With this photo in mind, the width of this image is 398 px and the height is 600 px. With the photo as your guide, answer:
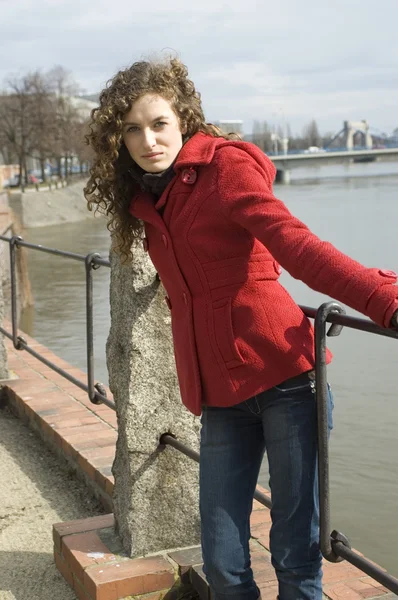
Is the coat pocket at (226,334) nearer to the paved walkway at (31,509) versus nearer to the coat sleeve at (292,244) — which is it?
the coat sleeve at (292,244)

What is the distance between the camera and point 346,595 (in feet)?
8.81

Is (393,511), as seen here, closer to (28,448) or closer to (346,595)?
(28,448)

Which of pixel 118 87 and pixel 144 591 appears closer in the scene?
pixel 118 87

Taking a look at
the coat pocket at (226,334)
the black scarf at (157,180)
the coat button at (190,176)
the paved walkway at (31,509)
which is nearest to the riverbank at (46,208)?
the paved walkway at (31,509)

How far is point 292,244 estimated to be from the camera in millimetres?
1854

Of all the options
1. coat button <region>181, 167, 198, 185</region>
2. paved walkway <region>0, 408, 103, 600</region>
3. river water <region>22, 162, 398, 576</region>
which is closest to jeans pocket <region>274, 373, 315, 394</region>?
coat button <region>181, 167, 198, 185</region>

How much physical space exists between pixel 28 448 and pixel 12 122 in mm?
54160

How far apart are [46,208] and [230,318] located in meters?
40.9

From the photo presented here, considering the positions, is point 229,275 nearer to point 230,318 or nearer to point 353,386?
point 230,318

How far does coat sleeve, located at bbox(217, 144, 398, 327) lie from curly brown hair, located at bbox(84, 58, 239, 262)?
24cm

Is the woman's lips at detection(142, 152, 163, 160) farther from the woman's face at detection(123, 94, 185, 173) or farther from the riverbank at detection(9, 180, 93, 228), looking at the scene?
the riverbank at detection(9, 180, 93, 228)

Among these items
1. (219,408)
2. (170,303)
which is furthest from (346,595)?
(170,303)

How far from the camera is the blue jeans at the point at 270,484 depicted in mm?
2031

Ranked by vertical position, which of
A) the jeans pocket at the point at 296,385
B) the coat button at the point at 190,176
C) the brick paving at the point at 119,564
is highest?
the coat button at the point at 190,176
